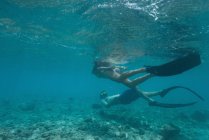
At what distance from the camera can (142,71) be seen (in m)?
12.1

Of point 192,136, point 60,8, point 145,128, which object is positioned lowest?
point 192,136

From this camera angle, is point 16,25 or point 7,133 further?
point 16,25

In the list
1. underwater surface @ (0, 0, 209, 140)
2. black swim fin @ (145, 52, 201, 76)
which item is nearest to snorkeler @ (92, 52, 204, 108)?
black swim fin @ (145, 52, 201, 76)

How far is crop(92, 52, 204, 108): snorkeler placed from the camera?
859cm

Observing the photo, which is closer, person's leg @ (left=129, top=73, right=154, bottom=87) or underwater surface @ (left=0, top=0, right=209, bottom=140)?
person's leg @ (left=129, top=73, right=154, bottom=87)

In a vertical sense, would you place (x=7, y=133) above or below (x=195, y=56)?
below

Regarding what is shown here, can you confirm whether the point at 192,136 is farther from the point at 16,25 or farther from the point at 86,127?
the point at 16,25

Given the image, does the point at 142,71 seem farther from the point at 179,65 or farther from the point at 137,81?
the point at 179,65

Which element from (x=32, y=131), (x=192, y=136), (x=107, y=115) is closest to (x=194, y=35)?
(x=192, y=136)

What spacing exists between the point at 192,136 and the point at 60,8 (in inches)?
544

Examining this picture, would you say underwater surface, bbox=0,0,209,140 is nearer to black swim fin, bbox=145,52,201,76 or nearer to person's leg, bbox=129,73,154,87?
person's leg, bbox=129,73,154,87

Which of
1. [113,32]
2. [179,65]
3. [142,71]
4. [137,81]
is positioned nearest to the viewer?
[179,65]

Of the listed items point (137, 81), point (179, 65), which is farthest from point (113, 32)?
point (179, 65)

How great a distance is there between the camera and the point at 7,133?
47.1ft
